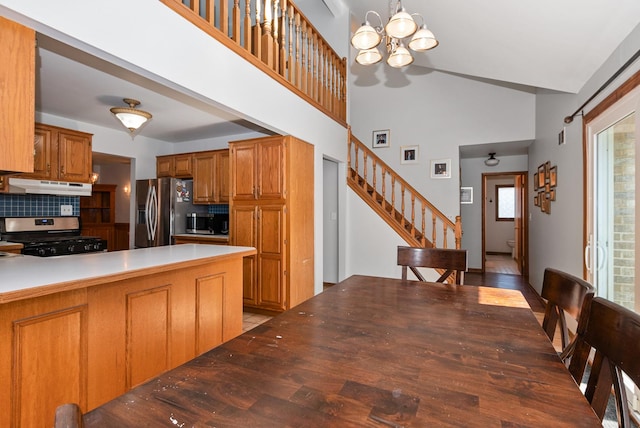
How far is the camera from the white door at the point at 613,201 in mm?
2205

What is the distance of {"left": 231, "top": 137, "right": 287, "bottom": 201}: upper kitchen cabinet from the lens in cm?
366

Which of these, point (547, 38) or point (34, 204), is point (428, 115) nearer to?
point (547, 38)

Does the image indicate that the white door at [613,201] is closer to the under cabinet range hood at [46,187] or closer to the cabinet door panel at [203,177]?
the cabinet door panel at [203,177]

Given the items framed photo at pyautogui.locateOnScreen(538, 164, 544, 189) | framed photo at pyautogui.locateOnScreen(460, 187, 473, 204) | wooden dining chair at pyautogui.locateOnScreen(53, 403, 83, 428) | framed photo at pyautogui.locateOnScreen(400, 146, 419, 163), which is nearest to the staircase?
framed photo at pyautogui.locateOnScreen(400, 146, 419, 163)

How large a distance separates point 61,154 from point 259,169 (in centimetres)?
251

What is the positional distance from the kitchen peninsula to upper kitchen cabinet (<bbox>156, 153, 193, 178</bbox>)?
9.91 feet

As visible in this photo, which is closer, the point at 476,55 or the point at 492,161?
the point at 476,55

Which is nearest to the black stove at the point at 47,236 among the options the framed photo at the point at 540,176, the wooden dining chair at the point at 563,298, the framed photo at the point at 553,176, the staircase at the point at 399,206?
the staircase at the point at 399,206

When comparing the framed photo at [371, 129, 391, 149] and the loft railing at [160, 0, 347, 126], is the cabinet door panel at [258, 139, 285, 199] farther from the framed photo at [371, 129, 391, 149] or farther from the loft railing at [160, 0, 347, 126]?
the framed photo at [371, 129, 391, 149]

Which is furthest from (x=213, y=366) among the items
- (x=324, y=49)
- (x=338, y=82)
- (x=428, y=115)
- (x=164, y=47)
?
(x=428, y=115)

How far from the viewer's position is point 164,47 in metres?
2.00

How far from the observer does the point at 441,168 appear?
546 centimetres

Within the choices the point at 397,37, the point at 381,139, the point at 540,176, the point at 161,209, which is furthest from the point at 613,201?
the point at 161,209

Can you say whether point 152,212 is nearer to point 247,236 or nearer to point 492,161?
point 247,236
